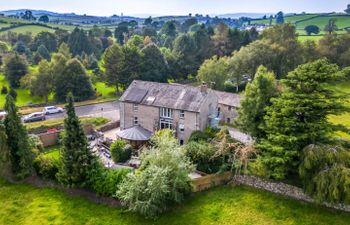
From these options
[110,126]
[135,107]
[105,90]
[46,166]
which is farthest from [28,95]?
[46,166]

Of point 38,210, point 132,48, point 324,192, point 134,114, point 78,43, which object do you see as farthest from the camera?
point 78,43

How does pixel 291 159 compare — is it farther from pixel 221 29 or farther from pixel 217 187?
pixel 221 29

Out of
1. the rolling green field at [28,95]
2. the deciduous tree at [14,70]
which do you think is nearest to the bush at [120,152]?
the rolling green field at [28,95]

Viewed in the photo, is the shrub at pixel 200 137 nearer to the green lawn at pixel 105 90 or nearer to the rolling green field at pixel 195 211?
the rolling green field at pixel 195 211

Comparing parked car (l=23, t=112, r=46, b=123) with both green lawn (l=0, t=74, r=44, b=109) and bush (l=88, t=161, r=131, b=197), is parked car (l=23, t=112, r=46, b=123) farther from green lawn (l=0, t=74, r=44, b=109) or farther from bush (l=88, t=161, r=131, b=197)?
bush (l=88, t=161, r=131, b=197)

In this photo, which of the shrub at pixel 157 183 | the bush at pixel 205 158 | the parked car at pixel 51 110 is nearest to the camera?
the shrub at pixel 157 183

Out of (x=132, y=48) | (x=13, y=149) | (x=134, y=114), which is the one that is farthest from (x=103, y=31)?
(x=13, y=149)

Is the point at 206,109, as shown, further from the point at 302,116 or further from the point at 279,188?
the point at 279,188
